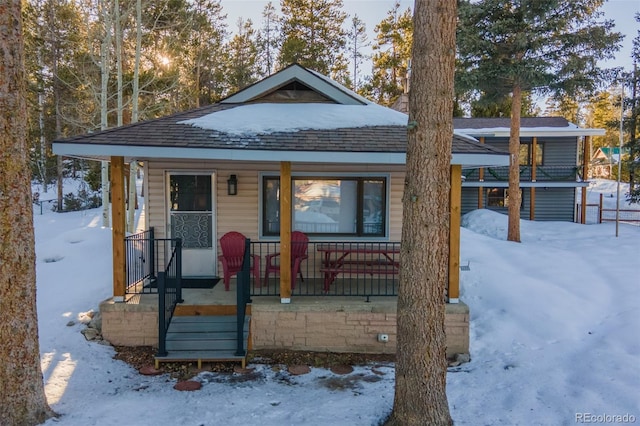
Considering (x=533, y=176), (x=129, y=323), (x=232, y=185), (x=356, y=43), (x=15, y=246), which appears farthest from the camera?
(x=356, y=43)

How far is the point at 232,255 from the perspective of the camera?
7.42 meters

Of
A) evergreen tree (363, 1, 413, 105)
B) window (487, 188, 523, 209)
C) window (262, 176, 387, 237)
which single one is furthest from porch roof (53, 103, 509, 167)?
evergreen tree (363, 1, 413, 105)

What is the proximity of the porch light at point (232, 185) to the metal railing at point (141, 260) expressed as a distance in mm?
1561

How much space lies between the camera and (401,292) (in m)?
3.96

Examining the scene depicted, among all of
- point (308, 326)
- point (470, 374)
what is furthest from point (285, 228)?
point (470, 374)

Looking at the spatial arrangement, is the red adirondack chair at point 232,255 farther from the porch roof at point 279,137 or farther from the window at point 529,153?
the window at point 529,153

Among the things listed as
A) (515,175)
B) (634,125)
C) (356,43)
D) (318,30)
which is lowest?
(515,175)

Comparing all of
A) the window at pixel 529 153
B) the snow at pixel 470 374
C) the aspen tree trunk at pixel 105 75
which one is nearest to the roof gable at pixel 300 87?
the snow at pixel 470 374

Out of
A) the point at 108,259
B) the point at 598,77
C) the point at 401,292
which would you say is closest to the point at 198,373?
the point at 401,292

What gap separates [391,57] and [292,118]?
2219 cm

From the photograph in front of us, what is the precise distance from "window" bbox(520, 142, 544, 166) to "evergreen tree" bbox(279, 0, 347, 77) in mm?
12812

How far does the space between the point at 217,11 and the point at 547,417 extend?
2696 centimetres

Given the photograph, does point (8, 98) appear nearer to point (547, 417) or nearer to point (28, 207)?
point (28, 207)

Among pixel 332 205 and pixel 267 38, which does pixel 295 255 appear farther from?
pixel 267 38
